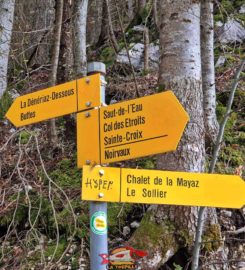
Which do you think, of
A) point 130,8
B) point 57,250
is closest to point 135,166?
point 57,250

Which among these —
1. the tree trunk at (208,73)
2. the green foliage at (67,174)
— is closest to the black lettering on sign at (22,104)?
the green foliage at (67,174)

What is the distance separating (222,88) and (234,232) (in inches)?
136

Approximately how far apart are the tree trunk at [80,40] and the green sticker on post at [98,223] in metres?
4.74

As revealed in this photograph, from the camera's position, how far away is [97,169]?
249cm

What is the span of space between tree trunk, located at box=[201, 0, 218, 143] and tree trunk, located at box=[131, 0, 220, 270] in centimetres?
134

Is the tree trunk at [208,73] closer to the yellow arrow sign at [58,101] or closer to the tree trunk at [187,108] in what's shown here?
the tree trunk at [187,108]

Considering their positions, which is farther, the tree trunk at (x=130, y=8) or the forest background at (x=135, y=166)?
the tree trunk at (x=130, y=8)

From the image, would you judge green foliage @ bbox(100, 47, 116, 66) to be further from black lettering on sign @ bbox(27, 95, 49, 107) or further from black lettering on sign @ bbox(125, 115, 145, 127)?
black lettering on sign @ bbox(125, 115, 145, 127)

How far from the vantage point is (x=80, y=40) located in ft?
24.3

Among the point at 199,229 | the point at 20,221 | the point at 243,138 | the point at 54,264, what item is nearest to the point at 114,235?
the point at 54,264

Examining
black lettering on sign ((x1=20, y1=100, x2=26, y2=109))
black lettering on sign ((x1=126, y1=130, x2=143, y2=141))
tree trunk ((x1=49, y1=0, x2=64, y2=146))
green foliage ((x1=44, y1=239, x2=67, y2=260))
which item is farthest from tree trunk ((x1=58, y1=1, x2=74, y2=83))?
black lettering on sign ((x1=126, y1=130, x2=143, y2=141))

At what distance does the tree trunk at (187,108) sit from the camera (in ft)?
12.7

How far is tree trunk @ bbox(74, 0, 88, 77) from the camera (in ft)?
23.2

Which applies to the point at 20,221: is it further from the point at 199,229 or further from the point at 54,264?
the point at 199,229
